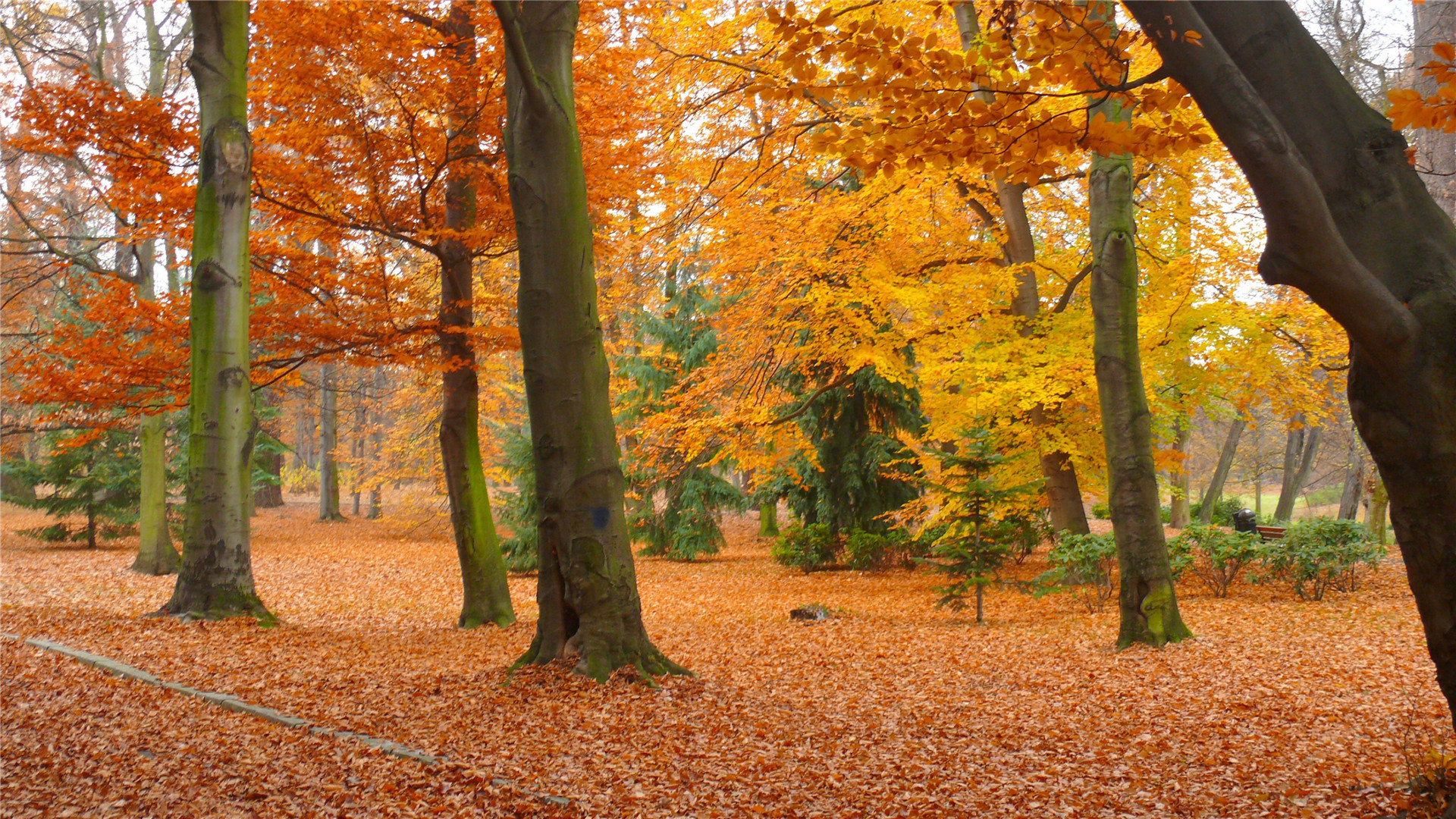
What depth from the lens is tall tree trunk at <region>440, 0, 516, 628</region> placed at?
9078 mm

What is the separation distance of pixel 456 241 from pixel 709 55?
12.4ft

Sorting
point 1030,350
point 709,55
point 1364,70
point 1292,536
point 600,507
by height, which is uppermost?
point 1364,70

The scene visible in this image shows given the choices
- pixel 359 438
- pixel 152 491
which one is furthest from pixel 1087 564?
pixel 359 438

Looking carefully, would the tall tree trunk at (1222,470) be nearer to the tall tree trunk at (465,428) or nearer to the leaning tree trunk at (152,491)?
the tall tree trunk at (465,428)

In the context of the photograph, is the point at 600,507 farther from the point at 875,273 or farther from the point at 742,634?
the point at 875,273

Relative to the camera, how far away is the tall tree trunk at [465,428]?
908 cm

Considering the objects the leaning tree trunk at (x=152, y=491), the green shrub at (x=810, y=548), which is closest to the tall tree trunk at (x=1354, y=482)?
the green shrub at (x=810, y=548)

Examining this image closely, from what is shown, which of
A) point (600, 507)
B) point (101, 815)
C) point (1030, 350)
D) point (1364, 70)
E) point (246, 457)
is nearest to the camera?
point (101, 815)

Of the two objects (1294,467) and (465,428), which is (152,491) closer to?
(465,428)

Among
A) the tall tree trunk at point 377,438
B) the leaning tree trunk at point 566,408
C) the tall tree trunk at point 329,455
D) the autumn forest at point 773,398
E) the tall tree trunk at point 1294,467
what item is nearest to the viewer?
the autumn forest at point 773,398

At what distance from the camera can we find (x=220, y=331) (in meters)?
7.80

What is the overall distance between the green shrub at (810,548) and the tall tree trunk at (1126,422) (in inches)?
348

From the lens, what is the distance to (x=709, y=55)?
1012 cm

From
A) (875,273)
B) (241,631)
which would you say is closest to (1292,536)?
(875,273)
